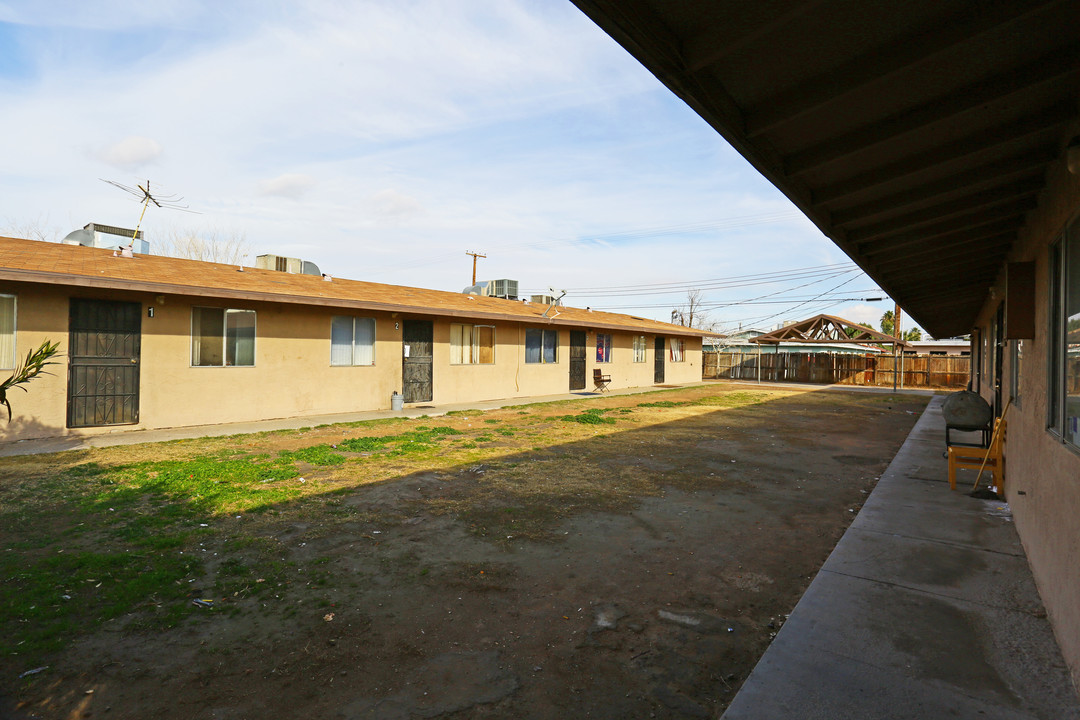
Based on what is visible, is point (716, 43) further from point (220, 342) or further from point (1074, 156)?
point (220, 342)

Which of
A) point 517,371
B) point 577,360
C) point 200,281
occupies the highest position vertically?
point 200,281

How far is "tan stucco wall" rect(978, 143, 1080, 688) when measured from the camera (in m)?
2.57

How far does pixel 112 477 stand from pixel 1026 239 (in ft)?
32.5

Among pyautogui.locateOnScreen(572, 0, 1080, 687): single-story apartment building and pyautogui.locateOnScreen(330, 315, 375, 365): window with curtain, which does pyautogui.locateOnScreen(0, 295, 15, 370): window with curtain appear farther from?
pyautogui.locateOnScreen(572, 0, 1080, 687): single-story apartment building

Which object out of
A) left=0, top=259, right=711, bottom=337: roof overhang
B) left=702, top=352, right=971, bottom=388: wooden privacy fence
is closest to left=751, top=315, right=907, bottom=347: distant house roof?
left=702, top=352, right=971, bottom=388: wooden privacy fence

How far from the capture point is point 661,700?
2.52m

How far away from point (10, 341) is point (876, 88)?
12080mm

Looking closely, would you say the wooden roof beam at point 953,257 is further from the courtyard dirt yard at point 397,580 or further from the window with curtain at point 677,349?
the window with curtain at point 677,349

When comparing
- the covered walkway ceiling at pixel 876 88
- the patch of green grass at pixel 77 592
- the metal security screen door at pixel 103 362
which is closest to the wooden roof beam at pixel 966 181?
the covered walkway ceiling at pixel 876 88

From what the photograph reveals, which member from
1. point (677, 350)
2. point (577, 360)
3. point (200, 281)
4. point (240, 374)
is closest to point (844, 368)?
point (677, 350)

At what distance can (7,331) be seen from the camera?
28.8ft

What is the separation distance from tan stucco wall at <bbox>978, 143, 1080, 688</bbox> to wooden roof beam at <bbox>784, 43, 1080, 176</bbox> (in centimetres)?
68

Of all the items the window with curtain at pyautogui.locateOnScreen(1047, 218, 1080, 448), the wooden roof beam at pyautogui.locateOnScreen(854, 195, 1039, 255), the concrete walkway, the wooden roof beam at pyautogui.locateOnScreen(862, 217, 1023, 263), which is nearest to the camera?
the concrete walkway

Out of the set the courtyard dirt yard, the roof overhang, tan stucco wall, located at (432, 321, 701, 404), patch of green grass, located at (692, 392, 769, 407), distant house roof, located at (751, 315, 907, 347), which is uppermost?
distant house roof, located at (751, 315, 907, 347)
